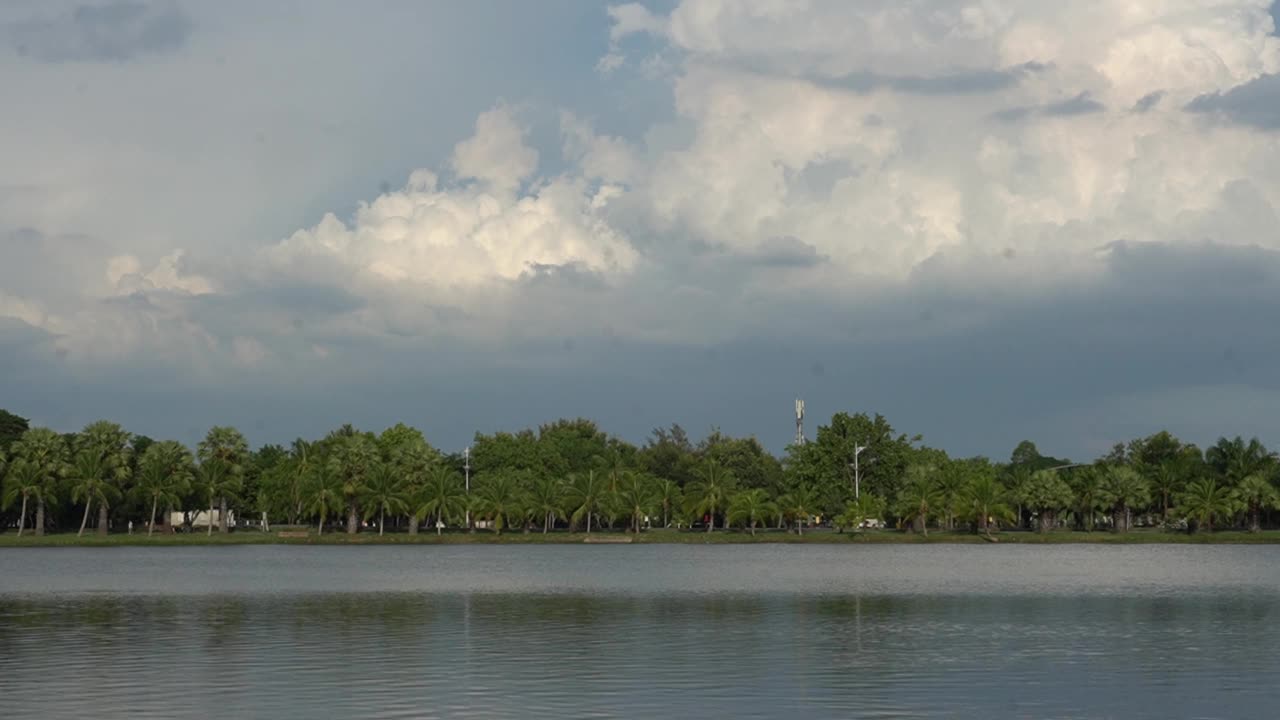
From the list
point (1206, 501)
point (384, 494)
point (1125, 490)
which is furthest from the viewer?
point (1125, 490)

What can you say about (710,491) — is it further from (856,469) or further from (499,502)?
(499,502)

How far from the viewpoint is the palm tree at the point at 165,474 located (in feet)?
556

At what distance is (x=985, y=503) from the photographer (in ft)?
597

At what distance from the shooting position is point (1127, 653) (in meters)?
46.3

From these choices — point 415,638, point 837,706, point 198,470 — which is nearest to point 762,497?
point 198,470

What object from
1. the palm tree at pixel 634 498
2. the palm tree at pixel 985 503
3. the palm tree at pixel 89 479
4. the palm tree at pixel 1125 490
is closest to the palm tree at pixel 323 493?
the palm tree at pixel 89 479

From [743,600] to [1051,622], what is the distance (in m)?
17.2

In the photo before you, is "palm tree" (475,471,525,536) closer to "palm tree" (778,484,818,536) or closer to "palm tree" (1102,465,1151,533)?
"palm tree" (778,484,818,536)

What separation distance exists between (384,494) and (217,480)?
18992mm

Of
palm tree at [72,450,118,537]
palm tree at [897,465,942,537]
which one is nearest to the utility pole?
palm tree at [897,465,942,537]

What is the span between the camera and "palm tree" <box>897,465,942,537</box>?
183 meters

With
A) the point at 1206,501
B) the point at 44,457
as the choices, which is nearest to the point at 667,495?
the point at 1206,501

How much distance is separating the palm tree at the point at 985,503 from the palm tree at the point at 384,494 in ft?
217

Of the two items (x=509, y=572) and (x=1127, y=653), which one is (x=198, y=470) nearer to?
(x=509, y=572)
